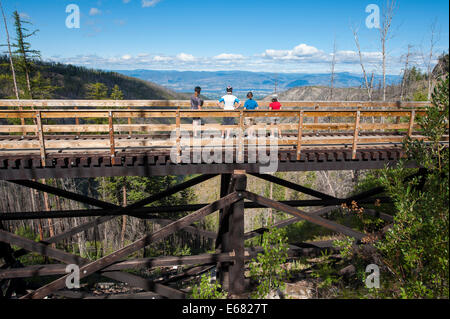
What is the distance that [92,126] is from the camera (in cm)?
622

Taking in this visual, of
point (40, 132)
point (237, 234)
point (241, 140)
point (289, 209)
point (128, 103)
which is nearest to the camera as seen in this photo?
point (40, 132)

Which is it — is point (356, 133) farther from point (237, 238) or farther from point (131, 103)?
point (131, 103)

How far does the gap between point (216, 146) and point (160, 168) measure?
145 centimetres

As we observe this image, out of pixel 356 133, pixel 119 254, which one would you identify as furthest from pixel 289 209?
pixel 119 254

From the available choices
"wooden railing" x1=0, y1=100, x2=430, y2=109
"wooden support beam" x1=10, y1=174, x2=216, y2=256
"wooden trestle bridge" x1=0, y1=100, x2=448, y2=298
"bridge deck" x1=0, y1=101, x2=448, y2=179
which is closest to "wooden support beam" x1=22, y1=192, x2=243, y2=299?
"wooden trestle bridge" x1=0, y1=100, x2=448, y2=298

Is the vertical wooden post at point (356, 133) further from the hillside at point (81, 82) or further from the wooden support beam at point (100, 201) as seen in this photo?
the hillside at point (81, 82)

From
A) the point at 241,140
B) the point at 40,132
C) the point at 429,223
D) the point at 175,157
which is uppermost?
the point at 40,132

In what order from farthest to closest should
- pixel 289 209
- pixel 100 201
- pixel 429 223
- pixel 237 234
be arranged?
1. pixel 100 201
2. pixel 289 209
3. pixel 237 234
4. pixel 429 223

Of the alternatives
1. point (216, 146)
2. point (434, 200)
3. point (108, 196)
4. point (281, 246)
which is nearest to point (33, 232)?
point (108, 196)

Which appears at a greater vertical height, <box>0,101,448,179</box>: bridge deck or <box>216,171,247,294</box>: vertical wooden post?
<box>0,101,448,179</box>: bridge deck

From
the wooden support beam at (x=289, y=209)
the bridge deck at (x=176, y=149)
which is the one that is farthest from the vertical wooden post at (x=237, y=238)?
the bridge deck at (x=176, y=149)

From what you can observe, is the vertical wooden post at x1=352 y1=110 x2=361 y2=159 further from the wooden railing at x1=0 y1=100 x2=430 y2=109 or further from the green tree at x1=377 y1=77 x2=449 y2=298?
the wooden railing at x1=0 y1=100 x2=430 y2=109
